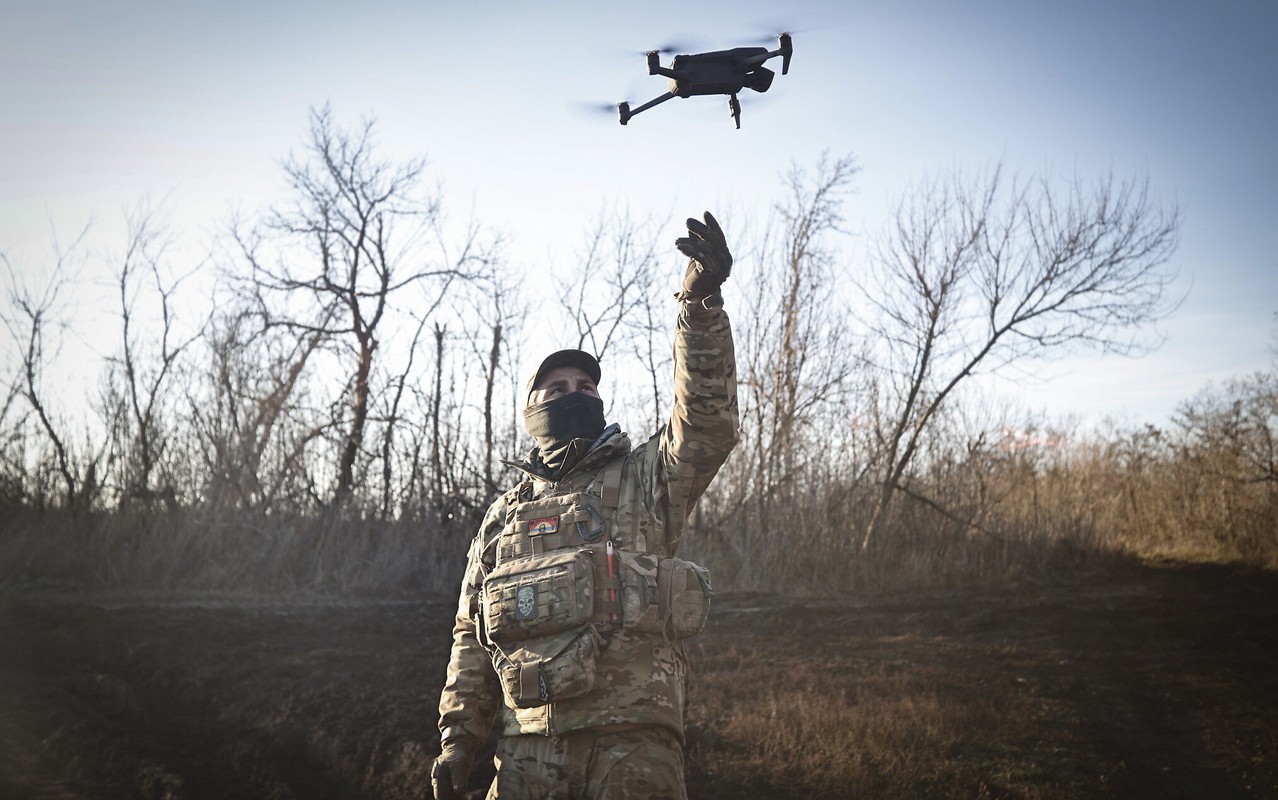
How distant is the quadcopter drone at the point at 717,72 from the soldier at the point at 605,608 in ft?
3.19

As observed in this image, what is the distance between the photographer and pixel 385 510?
1205cm

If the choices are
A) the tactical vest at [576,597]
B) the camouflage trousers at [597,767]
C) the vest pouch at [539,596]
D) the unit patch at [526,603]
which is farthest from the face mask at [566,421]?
the camouflage trousers at [597,767]

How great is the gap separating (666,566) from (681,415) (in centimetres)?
51

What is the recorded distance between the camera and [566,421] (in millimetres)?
3414

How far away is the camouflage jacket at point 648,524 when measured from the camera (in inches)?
114

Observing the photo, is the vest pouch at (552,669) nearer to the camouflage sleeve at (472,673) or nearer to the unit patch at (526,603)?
the unit patch at (526,603)

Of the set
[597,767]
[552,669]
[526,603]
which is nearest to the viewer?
[597,767]

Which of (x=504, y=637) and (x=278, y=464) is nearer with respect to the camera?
(x=504, y=637)

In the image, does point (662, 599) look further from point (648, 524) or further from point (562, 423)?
point (562, 423)

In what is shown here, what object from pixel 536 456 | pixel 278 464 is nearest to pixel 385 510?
pixel 278 464

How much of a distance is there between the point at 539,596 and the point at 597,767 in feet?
1.81

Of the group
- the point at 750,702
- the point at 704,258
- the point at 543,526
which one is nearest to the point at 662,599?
the point at 543,526

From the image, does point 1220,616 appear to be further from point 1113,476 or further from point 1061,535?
point 1113,476

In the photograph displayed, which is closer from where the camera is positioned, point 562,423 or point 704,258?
point 704,258
